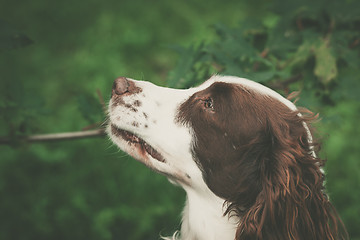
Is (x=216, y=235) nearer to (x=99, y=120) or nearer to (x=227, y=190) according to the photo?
(x=227, y=190)

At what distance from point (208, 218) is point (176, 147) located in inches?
16.8

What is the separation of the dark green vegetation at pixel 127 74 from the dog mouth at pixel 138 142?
0.20 metres

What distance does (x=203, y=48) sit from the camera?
309cm

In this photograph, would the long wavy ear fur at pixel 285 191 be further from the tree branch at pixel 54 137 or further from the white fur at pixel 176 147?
the tree branch at pixel 54 137

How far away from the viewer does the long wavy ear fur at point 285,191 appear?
2.30m

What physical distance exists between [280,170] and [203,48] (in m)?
1.08

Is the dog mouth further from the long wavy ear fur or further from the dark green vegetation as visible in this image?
the long wavy ear fur

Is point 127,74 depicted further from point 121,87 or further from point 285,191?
point 285,191

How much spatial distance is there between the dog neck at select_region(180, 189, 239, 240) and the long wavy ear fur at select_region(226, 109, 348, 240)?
0.09 metres

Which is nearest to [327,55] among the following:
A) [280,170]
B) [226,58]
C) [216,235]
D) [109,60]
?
[226,58]

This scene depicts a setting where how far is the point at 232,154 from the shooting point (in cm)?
248

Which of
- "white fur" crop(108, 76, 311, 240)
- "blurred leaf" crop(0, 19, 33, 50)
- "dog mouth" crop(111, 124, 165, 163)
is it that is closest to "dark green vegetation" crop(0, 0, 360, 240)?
"blurred leaf" crop(0, 19, 33, 50)

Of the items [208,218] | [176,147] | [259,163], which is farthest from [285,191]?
[176,147]

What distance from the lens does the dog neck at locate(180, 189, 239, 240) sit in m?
2.54
